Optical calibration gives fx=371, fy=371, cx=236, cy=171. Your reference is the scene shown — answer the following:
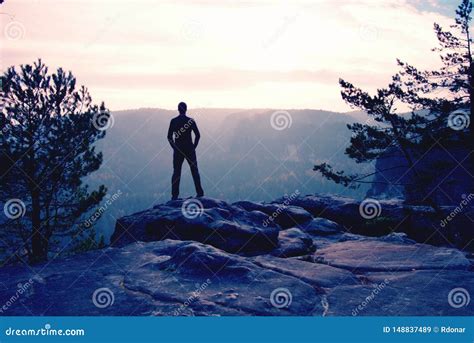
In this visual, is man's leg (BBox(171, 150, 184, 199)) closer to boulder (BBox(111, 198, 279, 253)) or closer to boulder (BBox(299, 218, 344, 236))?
boulder (BBox(111, 198, 279, 253))

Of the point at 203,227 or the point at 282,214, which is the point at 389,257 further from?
the point at 282,214

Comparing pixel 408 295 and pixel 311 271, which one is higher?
pixel 311 271

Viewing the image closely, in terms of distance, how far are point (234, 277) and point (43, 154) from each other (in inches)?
579

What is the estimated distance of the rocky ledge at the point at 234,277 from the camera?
4820 mm

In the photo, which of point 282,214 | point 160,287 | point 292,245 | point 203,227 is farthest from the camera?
point 282,214

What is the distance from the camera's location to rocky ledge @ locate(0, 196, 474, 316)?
4820 mm

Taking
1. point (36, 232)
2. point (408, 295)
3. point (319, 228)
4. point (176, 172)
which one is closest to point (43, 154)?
point (36, 232)

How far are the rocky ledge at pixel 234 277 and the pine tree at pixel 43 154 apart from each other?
10097mm

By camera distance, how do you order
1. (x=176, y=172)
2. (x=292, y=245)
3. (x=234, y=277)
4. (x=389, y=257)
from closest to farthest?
(x=234, y=277)
(x=389, y=257)
(x=292, y=245)
(x=176, y=172)

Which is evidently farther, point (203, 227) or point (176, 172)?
point (176, 172)

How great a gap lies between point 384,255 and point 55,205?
15.4 m

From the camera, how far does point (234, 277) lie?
5750 mm

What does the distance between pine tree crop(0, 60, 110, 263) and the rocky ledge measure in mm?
10097

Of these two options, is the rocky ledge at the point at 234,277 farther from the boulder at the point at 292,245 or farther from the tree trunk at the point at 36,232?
the tree trunk at the point at 36,232
